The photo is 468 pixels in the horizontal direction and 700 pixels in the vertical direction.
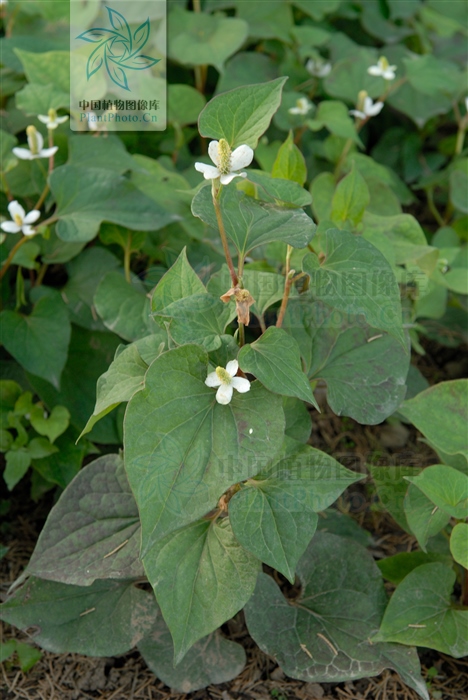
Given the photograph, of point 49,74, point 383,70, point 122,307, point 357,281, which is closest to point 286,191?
point 357,281

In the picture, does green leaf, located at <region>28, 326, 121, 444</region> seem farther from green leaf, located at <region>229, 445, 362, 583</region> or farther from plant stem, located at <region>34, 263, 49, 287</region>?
green leaf, located at <region>229, 445, 362, 583</region>

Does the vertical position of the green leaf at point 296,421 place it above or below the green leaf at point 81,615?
above

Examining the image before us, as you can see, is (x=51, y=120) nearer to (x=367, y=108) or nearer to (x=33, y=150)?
(x=33, y=150)

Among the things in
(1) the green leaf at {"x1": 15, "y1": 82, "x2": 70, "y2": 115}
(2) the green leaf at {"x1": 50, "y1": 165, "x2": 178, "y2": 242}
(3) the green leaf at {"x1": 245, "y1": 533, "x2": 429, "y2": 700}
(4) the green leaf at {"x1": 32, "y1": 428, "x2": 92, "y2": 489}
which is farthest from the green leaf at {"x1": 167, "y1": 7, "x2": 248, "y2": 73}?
(3) the green leaf at {"x1": 245, "y1": 533, "x2": 429, "y2": 700}

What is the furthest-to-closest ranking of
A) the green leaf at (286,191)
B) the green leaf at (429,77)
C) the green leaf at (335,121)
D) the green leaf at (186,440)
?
the green leaf at (429,77) → the green leaf at (335,121) → the green leaf at (286,191) → the green leaf at (186,440)

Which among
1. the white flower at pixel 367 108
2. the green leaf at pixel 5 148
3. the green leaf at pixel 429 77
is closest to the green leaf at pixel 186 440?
the green leaf at pixel 5 148

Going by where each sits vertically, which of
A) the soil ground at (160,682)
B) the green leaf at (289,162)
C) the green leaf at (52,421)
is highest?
the green leaf at (289,162)

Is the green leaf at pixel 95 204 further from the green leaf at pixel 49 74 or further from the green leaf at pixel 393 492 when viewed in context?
the green leaf at pixel 393 492

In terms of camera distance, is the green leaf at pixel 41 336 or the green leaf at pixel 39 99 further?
the green leaf at pixel 39 99
